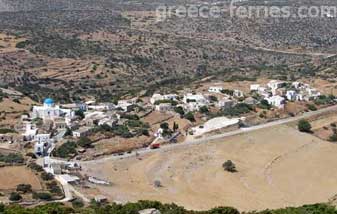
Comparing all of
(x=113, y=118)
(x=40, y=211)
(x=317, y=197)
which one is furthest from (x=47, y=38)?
(x=40, y=211)

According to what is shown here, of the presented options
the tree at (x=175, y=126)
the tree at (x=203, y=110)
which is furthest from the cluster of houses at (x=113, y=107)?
the tree at (x=175, y=126)

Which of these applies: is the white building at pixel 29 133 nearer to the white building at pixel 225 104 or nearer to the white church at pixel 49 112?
the white church at pixel 49 112

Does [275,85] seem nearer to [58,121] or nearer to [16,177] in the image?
[58,121]

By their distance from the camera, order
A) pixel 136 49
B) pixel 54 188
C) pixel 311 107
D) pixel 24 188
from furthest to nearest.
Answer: pixel 136 49 → pixel 311 107 → pixel 54 188 → pixel 24 188

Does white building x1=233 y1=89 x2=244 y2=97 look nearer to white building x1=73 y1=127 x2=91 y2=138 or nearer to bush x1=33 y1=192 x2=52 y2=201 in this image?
white building x1=73 y1=127 x2=91 y2=138

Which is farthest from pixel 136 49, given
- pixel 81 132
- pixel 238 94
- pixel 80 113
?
pixel 81 132

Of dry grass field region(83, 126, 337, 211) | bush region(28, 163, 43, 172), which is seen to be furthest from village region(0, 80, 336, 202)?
dry grass field region(83, 126, 337, 211)

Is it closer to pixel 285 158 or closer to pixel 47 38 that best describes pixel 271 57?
pixel 47 38
